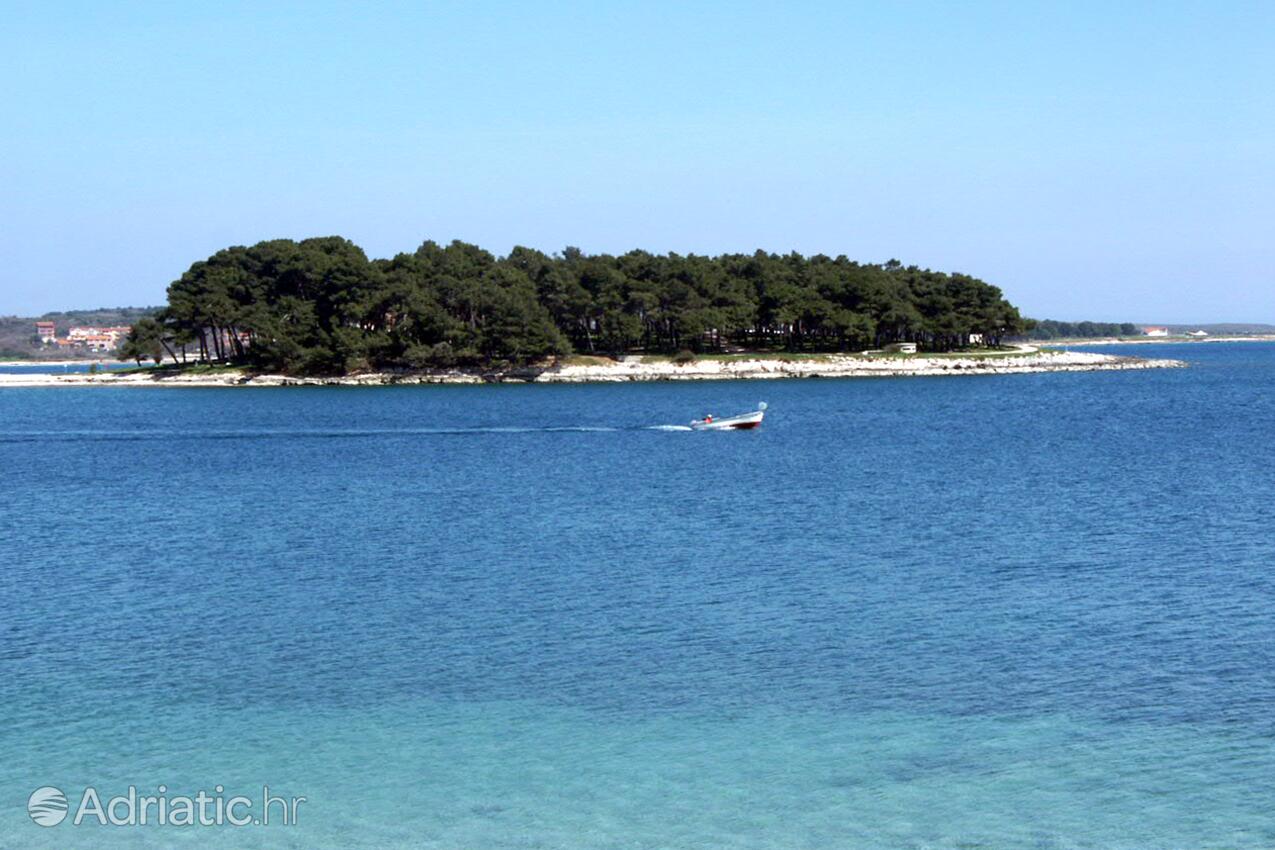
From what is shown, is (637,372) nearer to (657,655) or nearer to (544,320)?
(544,320)

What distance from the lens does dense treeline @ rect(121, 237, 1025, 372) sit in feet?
393

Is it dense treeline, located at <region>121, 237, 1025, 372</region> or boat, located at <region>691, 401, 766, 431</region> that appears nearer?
boat, located at <region>691, 401, 766, 431</region>

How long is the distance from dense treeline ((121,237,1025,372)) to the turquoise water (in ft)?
241

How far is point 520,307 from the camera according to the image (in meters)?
117

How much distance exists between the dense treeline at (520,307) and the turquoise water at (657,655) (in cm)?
7339

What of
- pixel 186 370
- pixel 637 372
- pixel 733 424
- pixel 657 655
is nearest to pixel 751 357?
pixel 637 372

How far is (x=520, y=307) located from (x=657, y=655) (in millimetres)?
98114

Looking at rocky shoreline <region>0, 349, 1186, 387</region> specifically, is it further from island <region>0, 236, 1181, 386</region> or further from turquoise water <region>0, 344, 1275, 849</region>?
turquoise water <region>0, 344, 1275, 849</region>

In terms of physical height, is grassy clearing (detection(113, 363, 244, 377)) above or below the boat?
above

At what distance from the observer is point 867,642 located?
21.5 meters

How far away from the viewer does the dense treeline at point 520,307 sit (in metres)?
120

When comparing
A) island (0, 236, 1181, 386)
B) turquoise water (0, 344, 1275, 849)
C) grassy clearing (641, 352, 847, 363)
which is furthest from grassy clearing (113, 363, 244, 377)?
turquoise water (0, 344, 1275, 849)

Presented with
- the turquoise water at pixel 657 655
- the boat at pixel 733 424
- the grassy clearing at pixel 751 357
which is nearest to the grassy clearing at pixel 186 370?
the grassy clearing at pixel 751 357

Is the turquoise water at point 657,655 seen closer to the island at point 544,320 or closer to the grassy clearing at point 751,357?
the island at point 544,320
